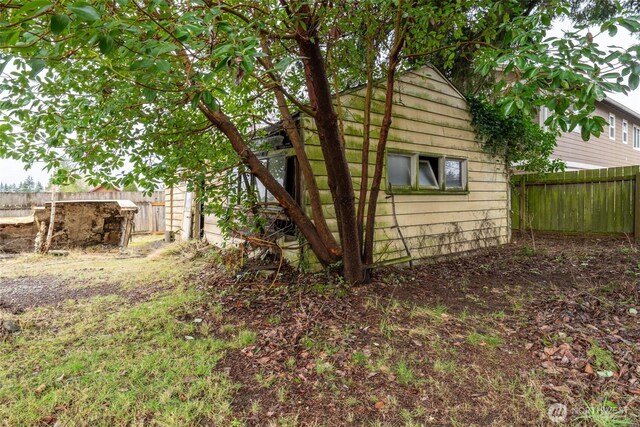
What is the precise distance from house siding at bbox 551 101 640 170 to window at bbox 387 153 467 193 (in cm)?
669

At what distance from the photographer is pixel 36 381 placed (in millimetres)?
2367

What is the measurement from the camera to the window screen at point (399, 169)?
547 cm

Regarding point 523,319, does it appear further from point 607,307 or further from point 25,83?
point 25,83

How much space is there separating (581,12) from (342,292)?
7.87 m

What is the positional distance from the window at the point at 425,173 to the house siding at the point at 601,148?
669cm

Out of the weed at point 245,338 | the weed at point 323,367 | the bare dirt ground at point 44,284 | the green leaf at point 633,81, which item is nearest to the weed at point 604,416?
the weed at point 323,367

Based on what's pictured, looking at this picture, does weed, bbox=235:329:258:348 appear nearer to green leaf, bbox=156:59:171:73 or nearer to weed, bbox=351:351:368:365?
weed, bbox=351:351:368:365

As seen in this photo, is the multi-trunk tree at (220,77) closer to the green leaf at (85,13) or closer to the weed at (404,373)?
the green leaf at (85,13)

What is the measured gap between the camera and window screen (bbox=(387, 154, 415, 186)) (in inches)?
215

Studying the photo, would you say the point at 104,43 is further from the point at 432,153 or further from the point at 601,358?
the point at 432,153

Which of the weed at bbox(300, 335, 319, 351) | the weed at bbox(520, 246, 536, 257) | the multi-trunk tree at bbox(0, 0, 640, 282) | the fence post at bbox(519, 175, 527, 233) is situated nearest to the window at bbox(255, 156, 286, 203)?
the multi-trunk tree at bbox(0, 0, 640, 282)

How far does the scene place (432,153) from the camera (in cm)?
598

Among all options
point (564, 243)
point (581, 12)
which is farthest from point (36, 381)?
point (581, 12)

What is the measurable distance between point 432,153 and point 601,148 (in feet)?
39.1
